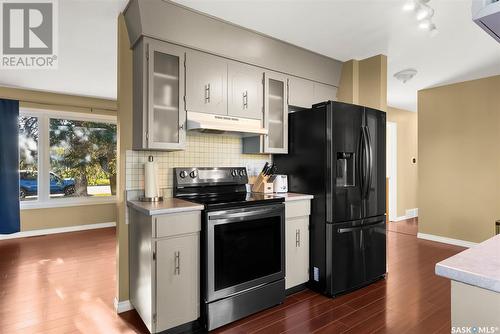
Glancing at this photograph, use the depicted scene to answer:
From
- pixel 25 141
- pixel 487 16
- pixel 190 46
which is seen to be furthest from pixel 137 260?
pixel 25 141

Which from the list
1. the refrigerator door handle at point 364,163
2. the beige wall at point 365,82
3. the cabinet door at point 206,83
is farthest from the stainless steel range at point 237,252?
the beige wall at point 365,82

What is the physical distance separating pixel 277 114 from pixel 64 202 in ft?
15.1

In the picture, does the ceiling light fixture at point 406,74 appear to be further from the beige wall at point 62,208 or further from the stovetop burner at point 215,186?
the beige wall at point 62,208

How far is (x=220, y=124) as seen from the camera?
2463mm

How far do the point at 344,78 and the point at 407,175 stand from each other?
3.85 meters

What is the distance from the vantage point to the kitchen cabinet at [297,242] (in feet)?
8.82

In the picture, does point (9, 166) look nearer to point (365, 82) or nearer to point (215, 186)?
point (215, 186)

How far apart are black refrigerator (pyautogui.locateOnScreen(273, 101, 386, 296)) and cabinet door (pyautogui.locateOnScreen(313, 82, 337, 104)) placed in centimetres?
54

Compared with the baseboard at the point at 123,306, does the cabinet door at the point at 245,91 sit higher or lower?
higher

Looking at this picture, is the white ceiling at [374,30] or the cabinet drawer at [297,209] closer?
the white ceiling at [374,30]

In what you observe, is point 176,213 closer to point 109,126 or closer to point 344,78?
point 344,78

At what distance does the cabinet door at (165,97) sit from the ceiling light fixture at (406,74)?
3.15 metres

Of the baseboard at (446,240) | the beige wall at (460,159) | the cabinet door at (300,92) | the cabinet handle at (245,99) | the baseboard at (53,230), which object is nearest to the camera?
the cabinet handle at (245,99)

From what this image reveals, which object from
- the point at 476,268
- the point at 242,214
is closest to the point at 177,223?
the point at 242,214
